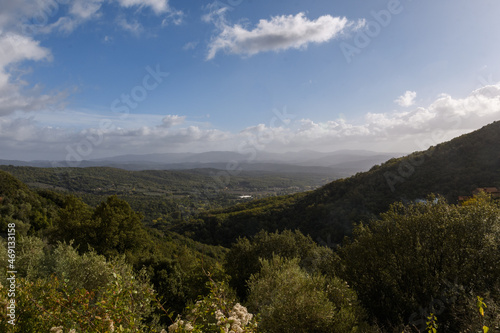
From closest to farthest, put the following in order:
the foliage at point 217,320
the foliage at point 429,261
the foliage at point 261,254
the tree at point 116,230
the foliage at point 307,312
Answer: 1. the foliage at point 217,320
2. the foliage at point 307,312
3. the foliage at point 429,261
4. the foliage at point 261,254
5. the tree at point 116,230

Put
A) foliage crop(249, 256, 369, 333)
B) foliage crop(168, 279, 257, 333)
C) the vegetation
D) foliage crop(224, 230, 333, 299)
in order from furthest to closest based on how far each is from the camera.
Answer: foliage crop(224, 230, 333, 299)
foliage crop(249, 256, 369, 333)
the vegetation
foliage crop(168, 279, 257, 333)

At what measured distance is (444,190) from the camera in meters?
35.7

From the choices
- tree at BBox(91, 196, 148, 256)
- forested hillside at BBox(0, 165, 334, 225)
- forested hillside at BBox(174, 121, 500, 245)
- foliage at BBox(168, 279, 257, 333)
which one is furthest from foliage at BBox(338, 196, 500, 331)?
forested hillside at BBox(0, 165, 334, 225)

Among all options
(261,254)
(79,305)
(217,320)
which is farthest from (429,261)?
(79,305)

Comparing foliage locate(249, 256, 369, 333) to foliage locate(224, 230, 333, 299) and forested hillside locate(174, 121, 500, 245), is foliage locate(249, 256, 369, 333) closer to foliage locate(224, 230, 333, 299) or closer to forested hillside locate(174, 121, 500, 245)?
foliage locate(224, 230, 333, 299)

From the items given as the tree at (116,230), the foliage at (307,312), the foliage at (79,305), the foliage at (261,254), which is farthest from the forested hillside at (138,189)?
the foliage at (79,305)

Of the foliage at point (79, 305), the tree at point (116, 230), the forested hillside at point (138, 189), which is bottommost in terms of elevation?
the forested hillside at point (138, 189)

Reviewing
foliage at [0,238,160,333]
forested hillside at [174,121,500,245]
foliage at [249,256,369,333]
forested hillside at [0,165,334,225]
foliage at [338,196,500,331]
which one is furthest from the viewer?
forested hillside at [0,165,334,225]

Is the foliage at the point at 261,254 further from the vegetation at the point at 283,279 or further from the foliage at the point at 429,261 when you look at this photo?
the foliage at the point at 429,261

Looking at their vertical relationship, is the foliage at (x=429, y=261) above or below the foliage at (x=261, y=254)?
above

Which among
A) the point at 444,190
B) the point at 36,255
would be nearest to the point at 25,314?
the point at 36,255

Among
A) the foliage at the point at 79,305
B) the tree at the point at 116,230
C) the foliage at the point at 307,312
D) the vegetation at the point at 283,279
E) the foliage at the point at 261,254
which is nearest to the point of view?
the foliage at the point at 79,305

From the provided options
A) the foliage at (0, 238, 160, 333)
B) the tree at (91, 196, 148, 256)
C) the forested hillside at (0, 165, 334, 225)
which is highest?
the foliage at (0, 238, 160, 333)

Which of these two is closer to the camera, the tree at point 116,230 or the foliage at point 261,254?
the foliage at point 261,254
